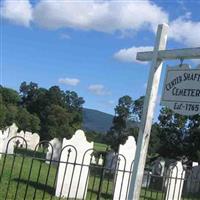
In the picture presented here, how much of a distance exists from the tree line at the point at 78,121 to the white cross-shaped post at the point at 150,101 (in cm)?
1122

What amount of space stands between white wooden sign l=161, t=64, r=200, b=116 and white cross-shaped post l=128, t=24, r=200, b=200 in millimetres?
143

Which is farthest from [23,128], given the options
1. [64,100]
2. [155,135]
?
[155,135]

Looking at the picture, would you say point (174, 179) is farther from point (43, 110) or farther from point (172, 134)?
point (43, 110)

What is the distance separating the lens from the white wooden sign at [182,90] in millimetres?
5648

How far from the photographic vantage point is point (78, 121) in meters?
74.3

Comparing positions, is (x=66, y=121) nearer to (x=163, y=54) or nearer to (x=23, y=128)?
(x=23, y=128)

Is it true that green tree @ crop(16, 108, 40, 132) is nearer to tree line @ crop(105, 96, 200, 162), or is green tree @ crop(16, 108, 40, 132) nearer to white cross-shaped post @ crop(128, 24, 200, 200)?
tree line @ crop(105, 96, 200, 162)

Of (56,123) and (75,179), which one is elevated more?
(56,123)

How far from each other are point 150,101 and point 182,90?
45 centimetres

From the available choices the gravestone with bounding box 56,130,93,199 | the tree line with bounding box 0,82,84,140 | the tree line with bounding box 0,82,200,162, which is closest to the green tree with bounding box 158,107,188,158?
the tree line with bounding box 0,82,200,162

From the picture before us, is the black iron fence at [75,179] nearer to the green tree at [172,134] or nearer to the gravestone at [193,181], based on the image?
the gravestone at [193,181]

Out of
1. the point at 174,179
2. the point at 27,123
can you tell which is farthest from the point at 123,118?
the point at 174,179

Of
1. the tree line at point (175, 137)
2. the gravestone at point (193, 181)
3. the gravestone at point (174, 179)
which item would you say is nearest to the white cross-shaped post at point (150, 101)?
the gravestone at point (174, 179)

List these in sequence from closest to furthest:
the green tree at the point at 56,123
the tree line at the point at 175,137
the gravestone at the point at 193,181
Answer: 1. the gravestone at the point at 193,181
2. the tree line at the point at 175,137
3. the green tree at the point at 56,123
